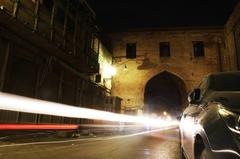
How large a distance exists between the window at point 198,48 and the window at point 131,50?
21.7 ft

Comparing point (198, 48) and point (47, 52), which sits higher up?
point (198, 48)

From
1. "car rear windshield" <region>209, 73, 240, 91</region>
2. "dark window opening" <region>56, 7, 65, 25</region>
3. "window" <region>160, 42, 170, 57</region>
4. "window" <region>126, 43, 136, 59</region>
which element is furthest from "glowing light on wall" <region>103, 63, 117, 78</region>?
"car rear windshield" <region>209, 73, 240, 91</region>

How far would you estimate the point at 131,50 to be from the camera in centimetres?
2745

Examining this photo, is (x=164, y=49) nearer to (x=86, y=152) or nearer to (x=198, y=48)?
(x=198, y=48)

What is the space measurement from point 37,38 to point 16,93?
2784 millimetres

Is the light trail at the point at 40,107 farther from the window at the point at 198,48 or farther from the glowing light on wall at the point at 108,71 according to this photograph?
the window at the point at 198,48

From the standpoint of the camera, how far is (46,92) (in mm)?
13664

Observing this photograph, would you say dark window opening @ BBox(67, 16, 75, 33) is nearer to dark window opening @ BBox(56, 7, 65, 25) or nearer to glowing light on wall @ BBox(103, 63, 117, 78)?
dark window opening @ BBox(56, 7, 65, 25)

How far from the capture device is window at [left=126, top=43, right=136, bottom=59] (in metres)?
27.2

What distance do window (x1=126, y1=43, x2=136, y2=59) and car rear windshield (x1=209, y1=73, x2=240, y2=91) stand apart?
926 inches

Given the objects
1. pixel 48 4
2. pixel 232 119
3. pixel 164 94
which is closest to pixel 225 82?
pixel 232 119

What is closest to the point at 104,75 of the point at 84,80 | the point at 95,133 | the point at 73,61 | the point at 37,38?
the point at 84,80

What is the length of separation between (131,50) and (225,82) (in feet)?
79.5

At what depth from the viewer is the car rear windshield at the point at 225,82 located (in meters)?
3.29
